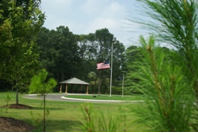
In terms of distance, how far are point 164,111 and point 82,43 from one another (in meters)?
83.2

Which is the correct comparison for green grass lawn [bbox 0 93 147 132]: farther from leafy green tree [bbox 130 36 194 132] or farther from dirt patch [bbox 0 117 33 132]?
dirt patch [bbox 0 117 33 132]

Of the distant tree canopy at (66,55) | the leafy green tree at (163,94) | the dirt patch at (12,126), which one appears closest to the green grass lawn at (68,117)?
the leafy green tree at (163,94)

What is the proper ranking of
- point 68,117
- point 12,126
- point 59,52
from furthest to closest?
point 59,52
point 68,117
point 12,126

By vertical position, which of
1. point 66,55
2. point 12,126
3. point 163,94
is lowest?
point 12,126

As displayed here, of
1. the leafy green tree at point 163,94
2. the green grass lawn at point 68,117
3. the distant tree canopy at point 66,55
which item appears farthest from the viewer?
the distant tree canopy at point 66,55

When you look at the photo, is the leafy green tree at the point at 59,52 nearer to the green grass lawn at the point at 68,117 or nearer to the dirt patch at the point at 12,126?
the green grass lawn at the point at 68,117

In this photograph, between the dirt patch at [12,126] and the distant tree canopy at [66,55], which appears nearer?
the dirt patch at [12,126]

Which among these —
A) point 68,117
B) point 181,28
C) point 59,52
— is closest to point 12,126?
point 68,117

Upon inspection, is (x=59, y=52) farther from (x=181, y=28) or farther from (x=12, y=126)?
(x=181, y=28)

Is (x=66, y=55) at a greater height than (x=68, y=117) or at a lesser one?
greater

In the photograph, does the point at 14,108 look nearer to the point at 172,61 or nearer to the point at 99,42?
the point at 172,61

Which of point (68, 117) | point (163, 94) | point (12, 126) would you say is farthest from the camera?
point (68, 117)

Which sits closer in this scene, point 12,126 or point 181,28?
point 181,28


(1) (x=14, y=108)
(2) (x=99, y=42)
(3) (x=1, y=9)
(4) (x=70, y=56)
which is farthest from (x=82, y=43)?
(3) (x=1, y=9)
